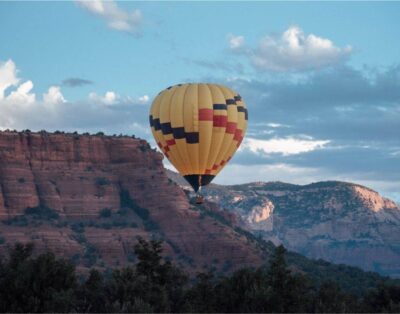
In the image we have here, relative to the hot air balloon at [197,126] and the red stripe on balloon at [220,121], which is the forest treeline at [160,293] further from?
the red stripe on balloon at [220,121]

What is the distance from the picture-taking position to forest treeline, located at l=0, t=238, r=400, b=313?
214 feet

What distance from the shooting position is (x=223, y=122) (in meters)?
75.6

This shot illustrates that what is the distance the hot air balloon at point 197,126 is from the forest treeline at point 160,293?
7.82 metres

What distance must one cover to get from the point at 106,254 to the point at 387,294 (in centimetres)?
6504

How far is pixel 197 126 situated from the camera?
7438 cm

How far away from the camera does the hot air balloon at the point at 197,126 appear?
7438 cm

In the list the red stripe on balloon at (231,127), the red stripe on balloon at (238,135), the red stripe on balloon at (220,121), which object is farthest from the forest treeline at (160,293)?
the red stripe on balloon at (220,121)

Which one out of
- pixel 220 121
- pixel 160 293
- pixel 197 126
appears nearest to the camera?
pixel 160 293

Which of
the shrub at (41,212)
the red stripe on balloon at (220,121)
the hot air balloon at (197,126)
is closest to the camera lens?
the hot air balloon at (197,126)

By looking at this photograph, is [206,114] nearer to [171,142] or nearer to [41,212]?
[171,142]

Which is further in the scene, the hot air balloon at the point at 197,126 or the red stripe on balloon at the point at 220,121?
the red stripe on balloon at the point at 220,121

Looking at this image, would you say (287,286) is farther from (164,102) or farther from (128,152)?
(128,152)

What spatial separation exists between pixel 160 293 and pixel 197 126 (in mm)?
13367

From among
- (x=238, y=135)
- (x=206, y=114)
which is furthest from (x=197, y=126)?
(x=238, y=135)
